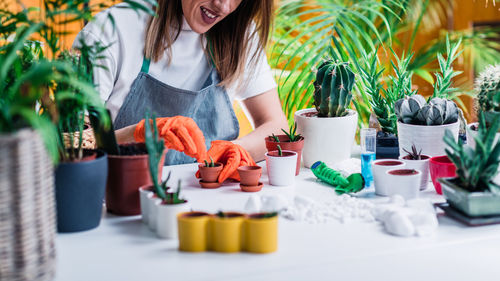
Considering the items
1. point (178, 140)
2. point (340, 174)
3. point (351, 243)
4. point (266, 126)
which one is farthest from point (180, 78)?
point (351, 243)

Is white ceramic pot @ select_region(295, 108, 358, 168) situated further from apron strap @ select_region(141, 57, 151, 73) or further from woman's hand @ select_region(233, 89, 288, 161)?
apron strap @ select_region(141, 57, 151, 73)

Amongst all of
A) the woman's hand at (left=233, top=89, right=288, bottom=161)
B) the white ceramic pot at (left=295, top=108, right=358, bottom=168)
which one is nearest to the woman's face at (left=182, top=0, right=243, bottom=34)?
the woman's hand at (left=233, top=89, right=288, bottom=161)

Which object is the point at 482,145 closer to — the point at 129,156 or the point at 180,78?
the point at 129,156

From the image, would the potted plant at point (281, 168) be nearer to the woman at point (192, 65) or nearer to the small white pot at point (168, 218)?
the small white pot at point (168, 218)

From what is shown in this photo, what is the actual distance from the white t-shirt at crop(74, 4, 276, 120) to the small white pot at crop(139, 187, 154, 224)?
818 mm

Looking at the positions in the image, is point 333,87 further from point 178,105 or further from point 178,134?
point 178,105

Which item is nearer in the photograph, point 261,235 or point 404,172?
point 261,235

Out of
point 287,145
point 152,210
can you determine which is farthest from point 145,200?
point 287,145

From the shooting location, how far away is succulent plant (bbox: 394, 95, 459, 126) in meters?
1.42

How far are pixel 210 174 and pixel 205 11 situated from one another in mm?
771

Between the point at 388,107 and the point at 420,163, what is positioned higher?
the point at 388,107

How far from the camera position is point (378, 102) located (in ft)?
5.44

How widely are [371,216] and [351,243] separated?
138 millimetres

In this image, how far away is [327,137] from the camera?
5.22 ft
